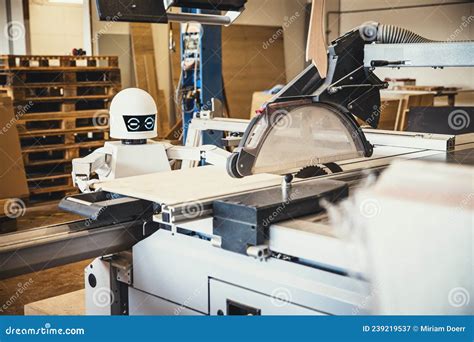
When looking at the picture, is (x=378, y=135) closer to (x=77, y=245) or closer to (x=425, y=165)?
(x=425, y=165)

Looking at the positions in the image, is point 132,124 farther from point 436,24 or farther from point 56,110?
point 436,24

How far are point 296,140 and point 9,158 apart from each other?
391 centimetres

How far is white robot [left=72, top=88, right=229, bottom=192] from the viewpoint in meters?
2.27

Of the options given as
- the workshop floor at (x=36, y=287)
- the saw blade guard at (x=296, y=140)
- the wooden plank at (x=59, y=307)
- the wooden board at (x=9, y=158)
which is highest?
the saw blade guard at (x=296, y=140)

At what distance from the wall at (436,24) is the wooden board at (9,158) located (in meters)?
5.88

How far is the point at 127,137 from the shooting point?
233 cm

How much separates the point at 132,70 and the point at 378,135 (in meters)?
6.11

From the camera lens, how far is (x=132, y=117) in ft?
7.70

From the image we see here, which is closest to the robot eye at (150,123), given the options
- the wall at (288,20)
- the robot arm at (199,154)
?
the robot arm at (199,154)

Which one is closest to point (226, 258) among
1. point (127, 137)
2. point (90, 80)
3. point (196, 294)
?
point (196, 294)

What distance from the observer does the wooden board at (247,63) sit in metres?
8.64

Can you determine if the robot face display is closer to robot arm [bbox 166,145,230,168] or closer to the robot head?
the robot head

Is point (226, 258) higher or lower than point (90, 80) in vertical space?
lower

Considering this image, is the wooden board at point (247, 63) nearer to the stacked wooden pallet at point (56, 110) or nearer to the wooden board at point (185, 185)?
the stacked wooden pallet at point (56, 110)
